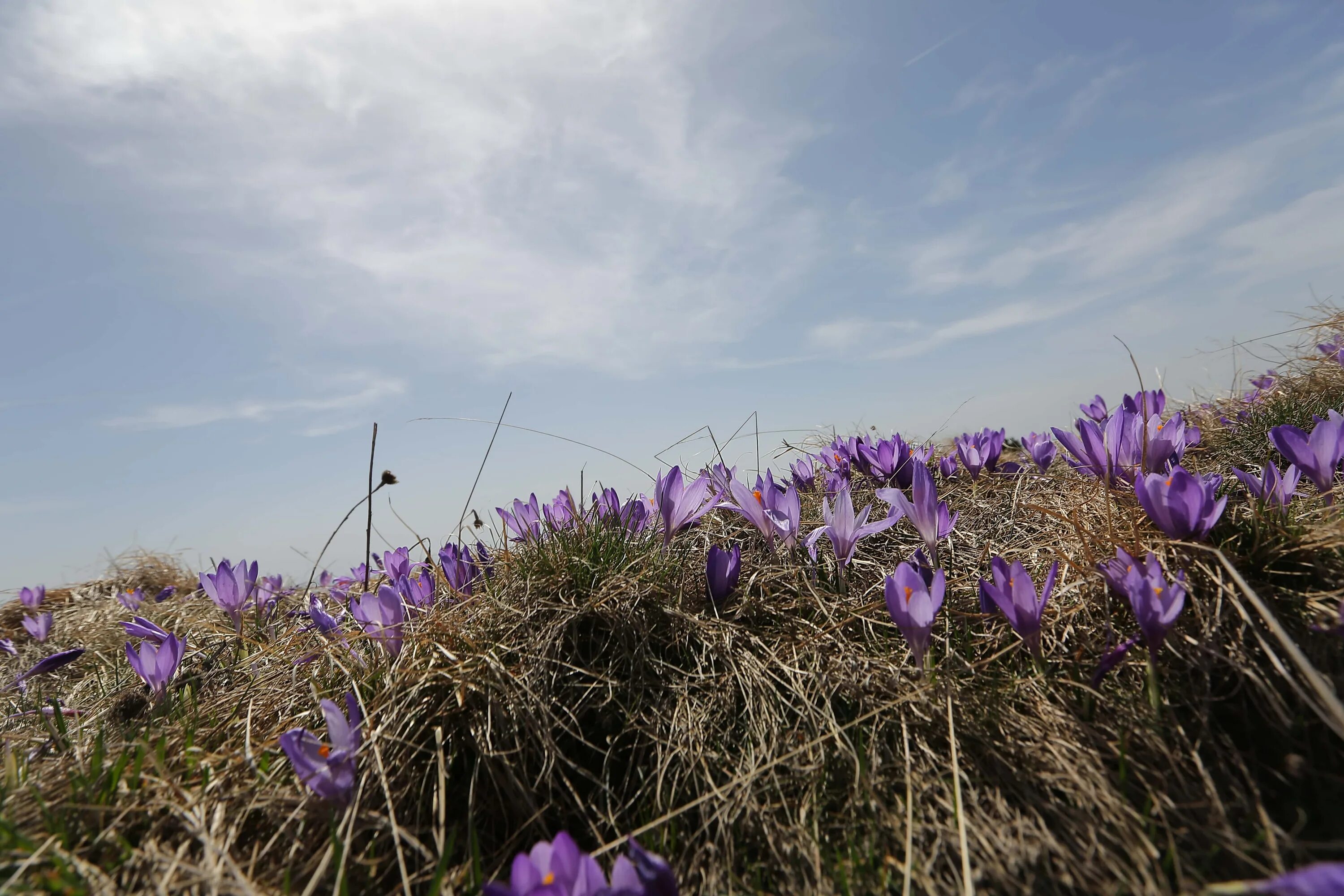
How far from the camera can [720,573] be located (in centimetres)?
220

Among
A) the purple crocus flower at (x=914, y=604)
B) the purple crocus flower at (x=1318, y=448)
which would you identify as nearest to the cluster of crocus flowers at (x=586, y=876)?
the purple crocus flower at (x=914, y=604)

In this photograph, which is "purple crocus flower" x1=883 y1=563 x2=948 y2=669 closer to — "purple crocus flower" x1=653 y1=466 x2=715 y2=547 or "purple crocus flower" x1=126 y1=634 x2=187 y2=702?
"purple crocus flower" x1=653 y1=466 x2=715 y2=547

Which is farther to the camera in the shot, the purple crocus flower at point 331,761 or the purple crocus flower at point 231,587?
the purple crocus flower at point 231,587

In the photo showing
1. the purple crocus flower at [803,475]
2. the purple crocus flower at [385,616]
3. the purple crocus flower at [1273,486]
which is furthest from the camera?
the purple crocus flower at [803,475]

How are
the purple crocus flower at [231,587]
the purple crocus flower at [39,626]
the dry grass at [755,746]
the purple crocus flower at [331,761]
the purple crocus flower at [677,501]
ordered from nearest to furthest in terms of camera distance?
the dry grass at [755,746] < the purple crocus flower at [331,761] < the purple crocus flower at [677,501] < the purple crocus flower at [231,587] < the purple crocus flower at [39,626]

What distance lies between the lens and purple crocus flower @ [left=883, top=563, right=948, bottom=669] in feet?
5.67

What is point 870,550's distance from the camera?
2791 millimetres

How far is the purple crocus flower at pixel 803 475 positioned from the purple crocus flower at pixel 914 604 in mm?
1820

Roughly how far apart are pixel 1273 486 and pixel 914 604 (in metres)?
1.25

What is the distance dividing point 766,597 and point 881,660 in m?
0.47

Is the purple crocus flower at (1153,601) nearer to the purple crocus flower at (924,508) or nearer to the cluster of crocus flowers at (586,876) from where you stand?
the purple crocus flower at (924,508)

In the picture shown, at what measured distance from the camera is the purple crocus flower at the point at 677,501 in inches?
99.1

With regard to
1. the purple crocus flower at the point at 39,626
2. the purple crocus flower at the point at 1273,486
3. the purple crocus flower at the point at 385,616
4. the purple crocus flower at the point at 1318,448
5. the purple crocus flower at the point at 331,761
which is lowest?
the purple crocus flower at the point at 331,761

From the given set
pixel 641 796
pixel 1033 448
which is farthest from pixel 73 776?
pixel 1033 448
